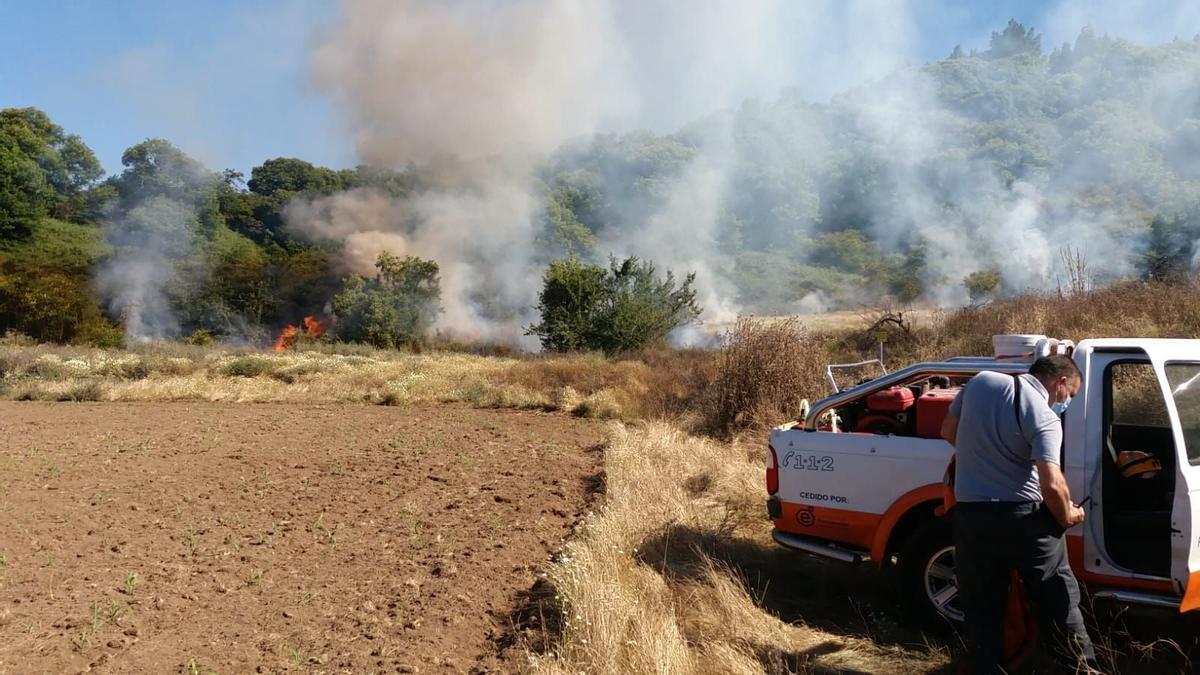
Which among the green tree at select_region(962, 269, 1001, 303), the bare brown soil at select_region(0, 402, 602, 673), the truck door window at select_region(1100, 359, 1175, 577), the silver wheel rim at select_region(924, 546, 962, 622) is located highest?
the green tree at select_region(962, 269, 1001, 303)

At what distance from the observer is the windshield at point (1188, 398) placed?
14.3ft

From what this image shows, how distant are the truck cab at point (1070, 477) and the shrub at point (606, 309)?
75.1 ft

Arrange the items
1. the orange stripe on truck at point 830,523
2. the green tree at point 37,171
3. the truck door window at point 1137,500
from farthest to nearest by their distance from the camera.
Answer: the green tree at point 37,171 → the orange stripe on truck at point 830,523 → the truck door window at point 1137,500

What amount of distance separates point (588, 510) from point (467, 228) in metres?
40.9

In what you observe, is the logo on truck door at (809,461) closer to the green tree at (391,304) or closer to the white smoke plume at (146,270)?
the green tree at (391,304)

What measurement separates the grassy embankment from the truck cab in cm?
50

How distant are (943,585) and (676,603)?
61.3 inches

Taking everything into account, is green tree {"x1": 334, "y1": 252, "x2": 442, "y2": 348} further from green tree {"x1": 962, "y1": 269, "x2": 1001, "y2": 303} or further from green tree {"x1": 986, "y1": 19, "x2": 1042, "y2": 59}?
green tree {"x1": 986, "y1": 19, "x2": 1042, "y2": 59}

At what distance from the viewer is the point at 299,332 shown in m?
36.9

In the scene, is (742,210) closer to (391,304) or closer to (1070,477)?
(391,304)

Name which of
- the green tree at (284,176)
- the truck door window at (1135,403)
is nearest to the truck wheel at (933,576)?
the truck door window at (1135,403)

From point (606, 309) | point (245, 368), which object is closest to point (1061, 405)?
point (245, 368)

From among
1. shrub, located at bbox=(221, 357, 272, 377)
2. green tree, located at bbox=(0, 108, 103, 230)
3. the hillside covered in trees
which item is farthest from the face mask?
green tree, located at bbox=(0, 108, 103, 230)

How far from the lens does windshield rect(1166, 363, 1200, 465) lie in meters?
4.36
